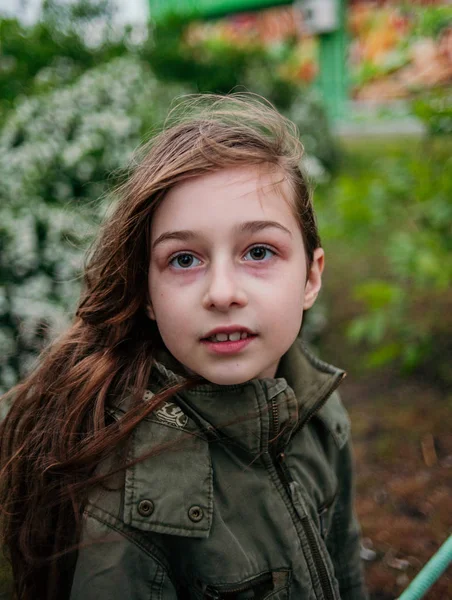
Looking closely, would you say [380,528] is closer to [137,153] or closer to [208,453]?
[208,453]

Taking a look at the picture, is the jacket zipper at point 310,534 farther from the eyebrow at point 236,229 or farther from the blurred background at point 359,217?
the blurred background at point 359,217

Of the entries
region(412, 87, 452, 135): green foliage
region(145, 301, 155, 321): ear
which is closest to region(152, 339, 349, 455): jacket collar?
region(145, 301, 155, 321): ear

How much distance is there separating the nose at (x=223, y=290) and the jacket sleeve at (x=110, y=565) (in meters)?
0.55

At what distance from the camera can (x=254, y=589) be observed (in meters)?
1.51

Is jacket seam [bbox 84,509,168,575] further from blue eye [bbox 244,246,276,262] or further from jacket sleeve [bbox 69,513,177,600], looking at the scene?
blue eye [bbox 244,246,276,262]

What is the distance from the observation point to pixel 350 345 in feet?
15.4

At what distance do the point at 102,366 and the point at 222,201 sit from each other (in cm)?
56

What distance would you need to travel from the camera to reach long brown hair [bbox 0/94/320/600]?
1471 millimetres

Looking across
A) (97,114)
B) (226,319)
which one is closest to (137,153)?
(226,319)

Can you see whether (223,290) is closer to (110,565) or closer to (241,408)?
(241,408)

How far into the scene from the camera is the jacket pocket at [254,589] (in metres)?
1.46

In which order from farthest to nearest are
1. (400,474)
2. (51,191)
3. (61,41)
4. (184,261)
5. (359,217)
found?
(61,41), (359,217), (51,191), (400,474), (184,261)

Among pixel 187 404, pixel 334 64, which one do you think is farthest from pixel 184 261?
pixel 334 64

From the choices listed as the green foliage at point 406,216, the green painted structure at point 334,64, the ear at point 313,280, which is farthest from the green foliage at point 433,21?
the green painted structure at point 334,64
